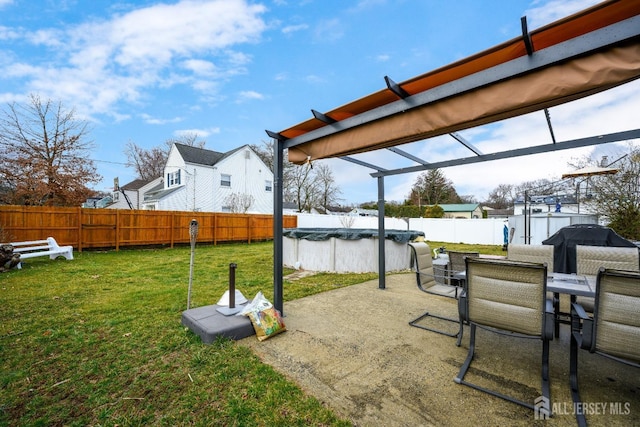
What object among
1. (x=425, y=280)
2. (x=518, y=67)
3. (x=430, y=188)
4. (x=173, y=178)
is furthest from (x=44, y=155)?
(x=430, y=188)

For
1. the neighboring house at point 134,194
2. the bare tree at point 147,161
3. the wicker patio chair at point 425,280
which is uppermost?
the bare tree at point 147,161

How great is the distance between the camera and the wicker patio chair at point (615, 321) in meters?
1.66

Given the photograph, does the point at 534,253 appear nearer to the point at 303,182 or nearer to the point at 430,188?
the point at 303,182

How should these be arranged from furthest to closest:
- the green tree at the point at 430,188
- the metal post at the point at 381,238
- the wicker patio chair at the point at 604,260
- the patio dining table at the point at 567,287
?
the green tree at the point at 430,188
the metal post at the point at 381,238
the wicker patio chair at the point at 604,260
the patio dining table at the point at 567,287

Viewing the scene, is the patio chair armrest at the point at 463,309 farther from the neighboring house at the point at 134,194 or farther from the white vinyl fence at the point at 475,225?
the neighboring house at the point at 134,194

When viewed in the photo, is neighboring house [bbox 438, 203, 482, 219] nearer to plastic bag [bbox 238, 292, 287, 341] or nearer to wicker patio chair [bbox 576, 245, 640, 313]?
wicker patio chair [bbox 576, 245, 640, 313]

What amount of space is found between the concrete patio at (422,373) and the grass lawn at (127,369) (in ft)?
0.90

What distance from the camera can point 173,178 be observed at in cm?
1889

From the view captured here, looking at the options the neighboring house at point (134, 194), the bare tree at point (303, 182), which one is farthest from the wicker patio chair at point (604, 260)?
the neighboring house at point (134, 194)

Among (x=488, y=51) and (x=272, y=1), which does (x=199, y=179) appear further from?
(x=488, y=51)

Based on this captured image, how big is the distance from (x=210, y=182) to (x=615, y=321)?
65.4 ft

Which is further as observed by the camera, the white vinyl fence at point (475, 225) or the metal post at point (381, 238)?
the white vinyl fence at point (475, 225)

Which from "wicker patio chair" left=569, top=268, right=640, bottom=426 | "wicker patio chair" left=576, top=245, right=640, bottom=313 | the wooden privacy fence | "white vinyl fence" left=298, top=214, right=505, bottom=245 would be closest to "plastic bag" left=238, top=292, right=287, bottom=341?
"wicker patio chair" left=569, top=268, right=640, bottom=426

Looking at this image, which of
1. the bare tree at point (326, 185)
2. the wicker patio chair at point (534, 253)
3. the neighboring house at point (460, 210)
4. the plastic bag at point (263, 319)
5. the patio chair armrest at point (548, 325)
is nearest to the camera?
the patio chair armrest at point (548, 325)
